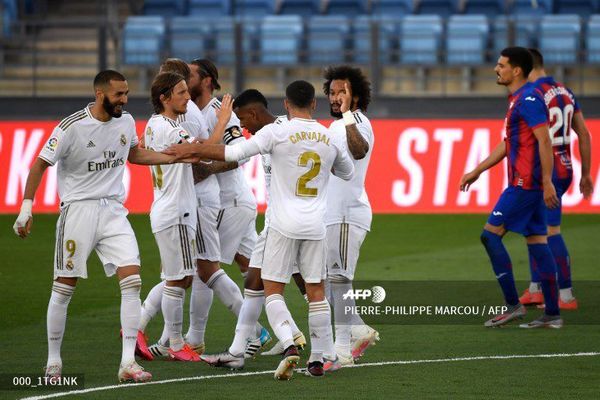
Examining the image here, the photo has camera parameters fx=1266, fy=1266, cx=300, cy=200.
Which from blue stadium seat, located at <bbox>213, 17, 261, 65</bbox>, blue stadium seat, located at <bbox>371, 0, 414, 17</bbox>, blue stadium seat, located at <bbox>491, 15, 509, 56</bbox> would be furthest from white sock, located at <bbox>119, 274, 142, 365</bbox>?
blue stadium seat, located at <bbox>371, 0, 414, 17</bbox>

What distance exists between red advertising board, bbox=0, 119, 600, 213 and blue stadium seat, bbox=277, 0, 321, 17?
17.3 feet

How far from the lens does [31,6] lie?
24641 millimetres

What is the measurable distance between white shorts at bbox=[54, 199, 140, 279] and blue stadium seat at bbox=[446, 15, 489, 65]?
13.9m

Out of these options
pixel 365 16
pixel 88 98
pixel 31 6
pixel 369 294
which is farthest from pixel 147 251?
pixel 31 6

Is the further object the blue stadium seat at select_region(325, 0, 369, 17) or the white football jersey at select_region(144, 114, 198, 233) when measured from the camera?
the blue stadium seat at select_region(325, 0, 369, 17)

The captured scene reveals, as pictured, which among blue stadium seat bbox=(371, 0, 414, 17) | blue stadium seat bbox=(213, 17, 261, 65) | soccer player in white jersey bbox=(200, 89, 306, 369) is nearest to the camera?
soccer player in white jersey bbox=(200, 89, 306, 369)

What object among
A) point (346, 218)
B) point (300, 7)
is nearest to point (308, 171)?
point (346, 218)

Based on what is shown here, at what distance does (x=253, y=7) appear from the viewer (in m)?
23.7

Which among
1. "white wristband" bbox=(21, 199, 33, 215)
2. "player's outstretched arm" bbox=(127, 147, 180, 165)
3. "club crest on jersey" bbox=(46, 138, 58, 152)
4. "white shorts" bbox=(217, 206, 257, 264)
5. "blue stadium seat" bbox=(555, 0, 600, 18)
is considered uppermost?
"blue stadium seat" bbox=(555, 0, 600, 18)

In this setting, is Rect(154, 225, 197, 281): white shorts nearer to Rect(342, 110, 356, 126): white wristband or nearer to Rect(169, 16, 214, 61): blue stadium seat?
Rect(342, 110, 356, 126): white wristband

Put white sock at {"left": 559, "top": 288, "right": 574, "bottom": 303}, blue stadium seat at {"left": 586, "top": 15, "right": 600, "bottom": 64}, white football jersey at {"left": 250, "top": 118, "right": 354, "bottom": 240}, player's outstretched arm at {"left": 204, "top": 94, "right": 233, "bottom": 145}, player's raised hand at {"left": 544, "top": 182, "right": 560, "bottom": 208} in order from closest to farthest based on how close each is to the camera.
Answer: white football jersey at {"left": 250, "top": 118, "right": 354, "bottom": 240} → player's outstretched arm at {"left": 204, "top": 94, "right": 233, "bottom": 145} → player's raised hand at {"left": 544, "top": 182, "right": 560, "bottom": 208} → white sock at {"left": 559, "top": 288, "right": 574, "bottom": 303} → blue stadium seat at {"left": 586, "top": 15, "right": 600, "bottom": 64}

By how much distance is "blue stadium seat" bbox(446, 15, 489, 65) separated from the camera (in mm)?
21422

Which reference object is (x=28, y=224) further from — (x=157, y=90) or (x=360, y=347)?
(x=360, y=347)

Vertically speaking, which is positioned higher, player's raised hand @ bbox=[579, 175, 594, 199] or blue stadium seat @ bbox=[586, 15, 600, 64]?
blue stadium seat @ bbox=[586, 15, 600, 64]
